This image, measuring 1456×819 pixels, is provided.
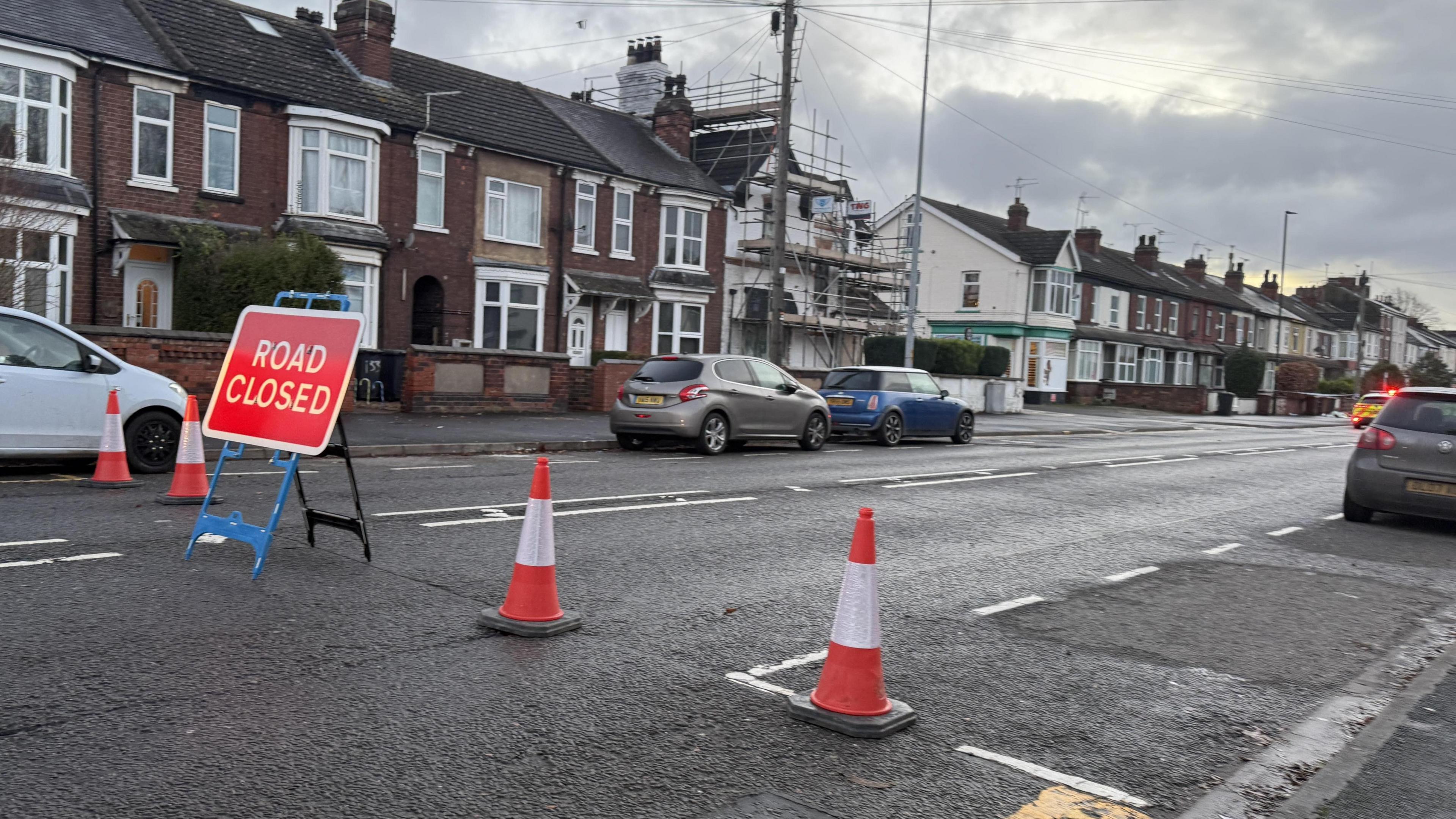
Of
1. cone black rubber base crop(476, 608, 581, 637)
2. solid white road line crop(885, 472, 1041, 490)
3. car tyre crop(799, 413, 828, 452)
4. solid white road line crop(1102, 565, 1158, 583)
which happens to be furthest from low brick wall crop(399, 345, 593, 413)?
cone black rubber base crop(476, 608, 581, 637)

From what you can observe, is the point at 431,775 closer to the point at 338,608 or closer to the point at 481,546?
the point at 338,608

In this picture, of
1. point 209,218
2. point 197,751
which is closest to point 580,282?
point 209,218

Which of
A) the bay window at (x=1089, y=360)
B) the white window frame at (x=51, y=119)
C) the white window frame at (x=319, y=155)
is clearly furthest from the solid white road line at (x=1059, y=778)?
the bay window at (x=1089, y=360)

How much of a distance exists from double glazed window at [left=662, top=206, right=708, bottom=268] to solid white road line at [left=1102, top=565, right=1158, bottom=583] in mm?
26461

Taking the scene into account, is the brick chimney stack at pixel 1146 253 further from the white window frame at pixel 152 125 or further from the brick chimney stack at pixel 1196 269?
the white window frame at pixel 152 125

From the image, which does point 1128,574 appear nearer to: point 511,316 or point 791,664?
point 791,664

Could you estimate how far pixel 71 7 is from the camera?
21562 millimetres

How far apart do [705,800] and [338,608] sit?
3024 mm

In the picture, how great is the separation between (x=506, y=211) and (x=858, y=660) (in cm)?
2603

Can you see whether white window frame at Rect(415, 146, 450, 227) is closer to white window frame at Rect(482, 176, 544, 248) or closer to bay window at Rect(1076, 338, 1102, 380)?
white window frame at Rect(482, 176, 544, 248)

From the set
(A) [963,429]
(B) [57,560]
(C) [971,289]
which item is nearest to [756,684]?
(B) [57,560]

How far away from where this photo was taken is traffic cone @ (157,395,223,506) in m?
8.84

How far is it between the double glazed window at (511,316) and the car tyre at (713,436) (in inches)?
521

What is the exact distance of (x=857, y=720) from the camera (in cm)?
431
